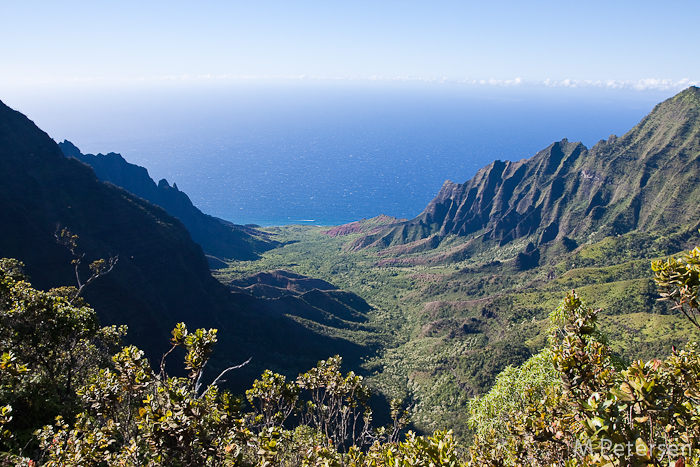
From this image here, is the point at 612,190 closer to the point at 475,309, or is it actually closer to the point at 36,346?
the point at 475,309

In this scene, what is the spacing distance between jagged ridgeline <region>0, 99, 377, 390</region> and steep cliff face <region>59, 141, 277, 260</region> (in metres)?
61.4

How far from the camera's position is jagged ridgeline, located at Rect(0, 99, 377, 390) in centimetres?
5653

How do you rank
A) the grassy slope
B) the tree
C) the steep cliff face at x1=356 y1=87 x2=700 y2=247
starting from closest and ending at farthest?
the tree → the grassy slope → the steep cliff face at x1=356 y1=87 x2=700 y2=247

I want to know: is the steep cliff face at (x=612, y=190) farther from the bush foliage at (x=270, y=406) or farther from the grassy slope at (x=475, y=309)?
the bush foliage at (x=270, y=406)

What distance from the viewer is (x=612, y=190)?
163875 millimetres

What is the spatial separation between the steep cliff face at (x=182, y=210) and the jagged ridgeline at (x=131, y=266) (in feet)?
201

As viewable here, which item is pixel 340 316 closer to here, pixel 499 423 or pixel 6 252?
pixel 6 252

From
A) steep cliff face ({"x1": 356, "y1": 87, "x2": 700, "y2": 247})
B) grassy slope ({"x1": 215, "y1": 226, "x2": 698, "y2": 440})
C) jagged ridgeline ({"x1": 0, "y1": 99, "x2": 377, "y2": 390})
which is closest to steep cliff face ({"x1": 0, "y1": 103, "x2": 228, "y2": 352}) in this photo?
jagged ridgeline ({"x1": 0, "y1": 99, "x2": 377, "y2": 390})

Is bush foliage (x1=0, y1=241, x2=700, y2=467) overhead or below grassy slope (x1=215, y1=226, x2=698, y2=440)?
overhead

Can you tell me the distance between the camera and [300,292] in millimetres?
123062

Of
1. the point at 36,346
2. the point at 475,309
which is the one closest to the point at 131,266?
the point at 36,346

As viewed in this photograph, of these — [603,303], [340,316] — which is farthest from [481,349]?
[340,316]

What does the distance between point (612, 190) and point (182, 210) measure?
18748 centimetres

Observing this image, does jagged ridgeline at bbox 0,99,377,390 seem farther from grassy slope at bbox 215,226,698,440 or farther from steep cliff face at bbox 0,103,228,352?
grassy slope at bbox 215,226,698,440
